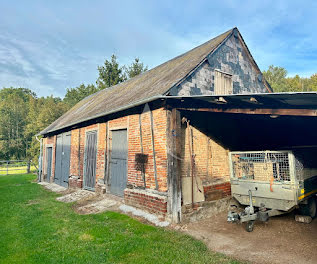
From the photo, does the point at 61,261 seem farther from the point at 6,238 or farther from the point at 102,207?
the point at 102,207

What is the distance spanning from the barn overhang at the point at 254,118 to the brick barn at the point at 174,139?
0.04 m

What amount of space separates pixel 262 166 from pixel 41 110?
51.3 metres

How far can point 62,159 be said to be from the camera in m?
13.9

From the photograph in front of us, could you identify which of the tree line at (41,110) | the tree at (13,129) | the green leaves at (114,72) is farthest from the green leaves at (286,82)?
the tree at (13,129)

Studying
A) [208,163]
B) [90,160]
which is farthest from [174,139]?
[90,160]

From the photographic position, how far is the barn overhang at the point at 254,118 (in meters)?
4.82

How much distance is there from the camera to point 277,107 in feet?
16.7

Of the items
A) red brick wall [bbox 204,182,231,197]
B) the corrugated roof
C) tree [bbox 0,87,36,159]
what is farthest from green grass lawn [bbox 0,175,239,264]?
tree [bbox 0,87,36,159]

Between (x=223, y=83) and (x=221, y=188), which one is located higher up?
(x=223, y=83)

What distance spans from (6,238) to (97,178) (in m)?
4.75

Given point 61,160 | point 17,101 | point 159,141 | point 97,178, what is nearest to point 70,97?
point 17,101

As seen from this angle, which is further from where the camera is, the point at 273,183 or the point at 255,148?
the point at 255,148

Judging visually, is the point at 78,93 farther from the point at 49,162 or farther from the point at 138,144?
the point at 138,144

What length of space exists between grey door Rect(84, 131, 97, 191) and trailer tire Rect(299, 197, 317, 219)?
792 cm
